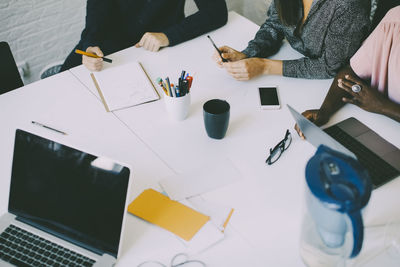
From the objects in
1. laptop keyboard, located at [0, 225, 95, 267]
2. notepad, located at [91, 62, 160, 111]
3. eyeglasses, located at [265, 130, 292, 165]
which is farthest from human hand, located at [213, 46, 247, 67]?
laptop keyboard, located at [0, 225, 95, 267]

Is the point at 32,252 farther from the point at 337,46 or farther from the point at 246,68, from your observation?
the point at 337,46

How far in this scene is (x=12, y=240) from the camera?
0.88 meters

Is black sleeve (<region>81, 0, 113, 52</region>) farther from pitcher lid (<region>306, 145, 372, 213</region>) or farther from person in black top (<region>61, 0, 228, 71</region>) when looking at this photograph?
pitcher lid (<region>306, 145, 372, 213</region>)

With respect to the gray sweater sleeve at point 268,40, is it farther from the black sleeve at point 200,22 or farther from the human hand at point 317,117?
the human hand at point 317,117

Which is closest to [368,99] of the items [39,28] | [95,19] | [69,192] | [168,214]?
[168,214]

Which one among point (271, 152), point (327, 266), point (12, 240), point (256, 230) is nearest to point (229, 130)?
point (271, 152)

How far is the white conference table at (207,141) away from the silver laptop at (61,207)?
78 millimetres

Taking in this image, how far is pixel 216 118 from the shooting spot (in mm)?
1072

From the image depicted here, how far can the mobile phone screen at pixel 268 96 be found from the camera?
50.1 inches

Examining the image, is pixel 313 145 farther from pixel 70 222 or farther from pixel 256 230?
pixel 70 222

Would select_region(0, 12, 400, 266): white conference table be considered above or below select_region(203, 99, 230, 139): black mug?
below

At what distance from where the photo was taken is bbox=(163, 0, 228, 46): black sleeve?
1572 millimetres

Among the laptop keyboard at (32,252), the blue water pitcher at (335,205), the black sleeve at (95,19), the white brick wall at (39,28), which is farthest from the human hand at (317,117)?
the white brick wall at (39,28)

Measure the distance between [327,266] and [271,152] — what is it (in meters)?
0.37
